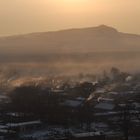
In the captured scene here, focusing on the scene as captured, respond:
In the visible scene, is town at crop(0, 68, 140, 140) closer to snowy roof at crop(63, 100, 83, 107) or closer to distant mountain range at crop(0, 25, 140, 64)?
snowy roof at crop(63, 100, 83, 107)

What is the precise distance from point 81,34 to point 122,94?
78.4ft

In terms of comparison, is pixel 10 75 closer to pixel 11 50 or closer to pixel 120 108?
pixel 11 50

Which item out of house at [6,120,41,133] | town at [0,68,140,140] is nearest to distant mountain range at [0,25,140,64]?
town at [0,68,140,140]

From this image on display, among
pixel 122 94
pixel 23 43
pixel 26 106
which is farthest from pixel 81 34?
pixel 26 106

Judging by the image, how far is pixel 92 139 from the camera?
50.6 ft

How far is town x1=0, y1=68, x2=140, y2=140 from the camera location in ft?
56.2

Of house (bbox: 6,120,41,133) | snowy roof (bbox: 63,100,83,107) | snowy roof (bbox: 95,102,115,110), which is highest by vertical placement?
snowy roof (bbox: 63,100,83,107)

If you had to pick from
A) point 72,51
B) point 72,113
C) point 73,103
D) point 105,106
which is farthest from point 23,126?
point 72,51

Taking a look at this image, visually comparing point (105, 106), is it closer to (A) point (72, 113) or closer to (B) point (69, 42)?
(A) point (72, 113)

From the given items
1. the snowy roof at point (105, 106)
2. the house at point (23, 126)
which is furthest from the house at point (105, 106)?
the house at point (23, 126)

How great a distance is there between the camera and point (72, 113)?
71.1 ft

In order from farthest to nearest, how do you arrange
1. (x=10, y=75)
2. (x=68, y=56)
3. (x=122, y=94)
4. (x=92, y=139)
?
(x=68, y=56) → (x=10, y=75) → (x=122, y=94) → (x=92, y=139)

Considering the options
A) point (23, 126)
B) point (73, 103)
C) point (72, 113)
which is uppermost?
point (73, 103)

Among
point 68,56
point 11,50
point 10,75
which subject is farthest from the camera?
point 68,56
